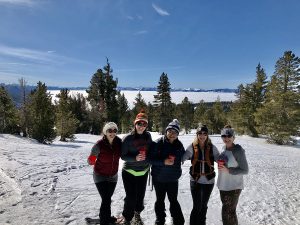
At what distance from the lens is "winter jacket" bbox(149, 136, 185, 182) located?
612 centimetres

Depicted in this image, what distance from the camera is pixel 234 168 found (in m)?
5.84

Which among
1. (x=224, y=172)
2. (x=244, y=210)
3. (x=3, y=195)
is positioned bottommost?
(x=244, y=210)

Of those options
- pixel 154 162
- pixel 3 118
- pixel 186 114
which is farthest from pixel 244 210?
pixel 186 114

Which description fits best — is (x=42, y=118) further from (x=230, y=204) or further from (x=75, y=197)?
(x=230, y=204)

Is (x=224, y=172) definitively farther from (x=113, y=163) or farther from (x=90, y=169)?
(x=90, y=169)

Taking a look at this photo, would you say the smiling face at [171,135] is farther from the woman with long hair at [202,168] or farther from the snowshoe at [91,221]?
the snowshoe at [91,221]

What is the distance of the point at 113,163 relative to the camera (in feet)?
20.8

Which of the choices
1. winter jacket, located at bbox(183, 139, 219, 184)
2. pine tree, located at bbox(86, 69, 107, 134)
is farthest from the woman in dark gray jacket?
pine tree, located at bbox(86, 69, 107, 134)

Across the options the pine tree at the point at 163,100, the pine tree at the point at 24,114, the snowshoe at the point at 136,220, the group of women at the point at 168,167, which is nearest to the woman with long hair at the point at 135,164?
the group of women at the point at 168,167

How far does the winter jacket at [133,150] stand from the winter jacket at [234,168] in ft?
5.30

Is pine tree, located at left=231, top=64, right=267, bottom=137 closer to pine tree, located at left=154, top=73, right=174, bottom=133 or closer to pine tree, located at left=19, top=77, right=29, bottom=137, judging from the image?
pine tree, located at left=154, top=73, right=174, bottom=133

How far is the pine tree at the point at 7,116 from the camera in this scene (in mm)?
35594

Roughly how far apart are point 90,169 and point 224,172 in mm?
8312

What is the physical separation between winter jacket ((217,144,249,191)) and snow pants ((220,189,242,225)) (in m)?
0.10
